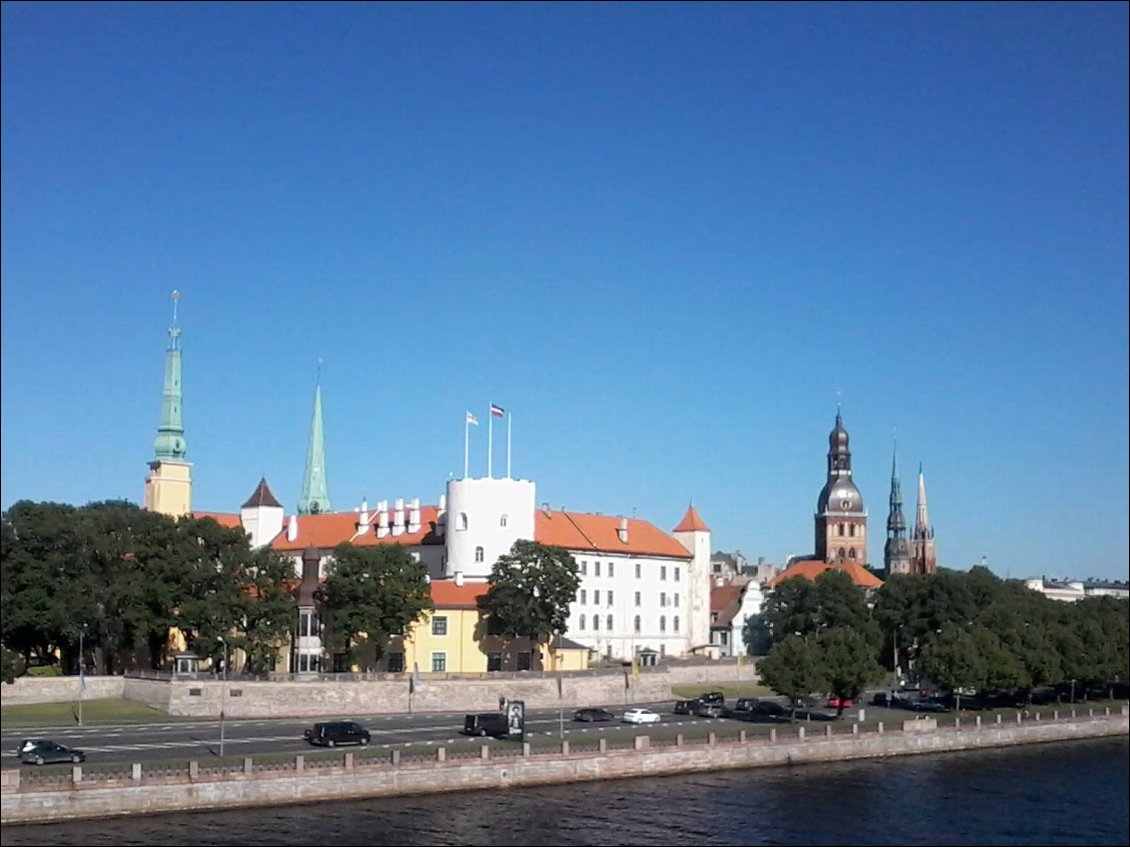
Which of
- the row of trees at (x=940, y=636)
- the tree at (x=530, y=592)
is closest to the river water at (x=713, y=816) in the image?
the row of trees at (x=940, y=636)

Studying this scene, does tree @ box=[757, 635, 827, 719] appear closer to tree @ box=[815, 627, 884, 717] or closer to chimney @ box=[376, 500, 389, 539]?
tree @ box=[815, 627, 884, 717]

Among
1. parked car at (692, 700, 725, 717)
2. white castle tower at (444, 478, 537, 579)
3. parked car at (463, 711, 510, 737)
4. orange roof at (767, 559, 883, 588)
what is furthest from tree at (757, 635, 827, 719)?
orange roof at (767, 559, 883, 588)

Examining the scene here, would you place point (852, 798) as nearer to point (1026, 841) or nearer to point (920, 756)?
point (1026, 841)

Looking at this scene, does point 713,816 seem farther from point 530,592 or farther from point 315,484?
point 315,484

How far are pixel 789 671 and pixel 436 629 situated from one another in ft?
83.1

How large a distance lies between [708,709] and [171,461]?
56.4m

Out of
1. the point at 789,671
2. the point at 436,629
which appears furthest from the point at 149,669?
the point at 789,671

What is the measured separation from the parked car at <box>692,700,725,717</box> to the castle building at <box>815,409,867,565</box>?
114709 mm

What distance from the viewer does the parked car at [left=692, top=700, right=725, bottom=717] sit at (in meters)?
81.2

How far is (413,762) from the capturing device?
56000mm

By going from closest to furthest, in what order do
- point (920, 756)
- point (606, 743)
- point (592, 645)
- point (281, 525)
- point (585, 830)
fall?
point (585, 830) < point (606, 743) < point (920, 756) < point (592, 645) < point (281, 525)

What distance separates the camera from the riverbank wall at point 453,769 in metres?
47.7

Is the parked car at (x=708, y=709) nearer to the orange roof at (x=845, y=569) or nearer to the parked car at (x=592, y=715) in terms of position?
the parked car at (x=592, y=715)

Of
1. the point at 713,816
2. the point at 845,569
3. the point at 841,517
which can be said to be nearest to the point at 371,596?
the point at 713,816
